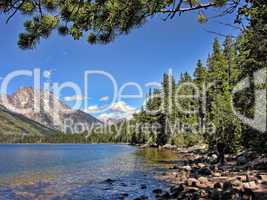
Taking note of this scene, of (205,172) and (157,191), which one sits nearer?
(157,191)

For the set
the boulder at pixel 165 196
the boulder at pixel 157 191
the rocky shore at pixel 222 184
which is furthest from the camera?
the boulder at pixel 157 191

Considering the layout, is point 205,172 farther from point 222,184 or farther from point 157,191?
point 222,184

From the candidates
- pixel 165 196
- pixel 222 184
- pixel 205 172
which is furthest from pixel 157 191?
pixel 205 172

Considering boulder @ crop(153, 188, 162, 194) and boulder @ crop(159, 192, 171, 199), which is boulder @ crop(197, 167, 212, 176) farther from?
boulder @ crop(159, 192, 171, 199)

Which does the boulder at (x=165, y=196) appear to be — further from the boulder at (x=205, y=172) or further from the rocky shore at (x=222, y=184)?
the boulder at (x=205, y=172)

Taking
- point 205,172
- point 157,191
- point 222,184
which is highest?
point 222,184

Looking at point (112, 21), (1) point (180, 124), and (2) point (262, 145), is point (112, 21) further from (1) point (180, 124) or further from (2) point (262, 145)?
(1) point (180, 124)

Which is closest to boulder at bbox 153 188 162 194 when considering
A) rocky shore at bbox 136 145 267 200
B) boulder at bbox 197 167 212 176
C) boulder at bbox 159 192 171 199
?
rocky shore at bbox 136 145 267 200

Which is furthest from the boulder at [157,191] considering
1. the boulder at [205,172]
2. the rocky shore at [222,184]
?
the boulder at [205,172]

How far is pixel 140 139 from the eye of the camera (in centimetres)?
11238

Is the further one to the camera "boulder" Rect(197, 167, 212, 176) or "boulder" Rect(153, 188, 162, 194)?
"boulder" Rect(197, 167, 212, 176)

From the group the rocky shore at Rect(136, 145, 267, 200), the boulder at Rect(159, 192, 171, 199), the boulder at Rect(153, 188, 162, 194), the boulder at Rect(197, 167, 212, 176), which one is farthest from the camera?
the boulder at Rect(197, 167, 212, 176)

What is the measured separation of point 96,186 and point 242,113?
602 inches

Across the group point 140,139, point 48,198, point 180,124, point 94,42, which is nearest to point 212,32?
point 94,42
